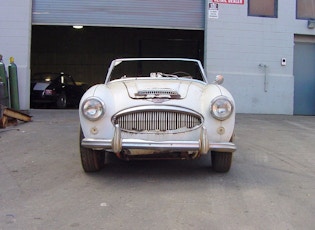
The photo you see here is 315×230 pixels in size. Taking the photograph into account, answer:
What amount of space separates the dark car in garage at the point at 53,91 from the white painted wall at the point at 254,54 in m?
5.64

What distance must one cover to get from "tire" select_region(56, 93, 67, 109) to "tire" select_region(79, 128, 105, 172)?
1021 cm

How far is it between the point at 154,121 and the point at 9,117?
526 centimetres

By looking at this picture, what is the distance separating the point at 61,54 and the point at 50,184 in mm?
19057

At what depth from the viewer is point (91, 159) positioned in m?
5.22

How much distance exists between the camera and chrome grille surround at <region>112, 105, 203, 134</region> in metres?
4.89

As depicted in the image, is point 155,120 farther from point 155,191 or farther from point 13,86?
point 13,86

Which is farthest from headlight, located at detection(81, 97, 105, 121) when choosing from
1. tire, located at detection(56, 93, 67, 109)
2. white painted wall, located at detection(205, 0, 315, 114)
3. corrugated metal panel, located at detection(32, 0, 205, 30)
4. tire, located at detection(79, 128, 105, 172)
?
tire, located at detection(56, 93, 67, 109)

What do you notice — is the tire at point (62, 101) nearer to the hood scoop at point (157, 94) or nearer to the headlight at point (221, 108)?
the hood scoop at point (157, 94)

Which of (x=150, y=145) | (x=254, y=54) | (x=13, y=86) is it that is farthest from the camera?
(x=254, y=54)

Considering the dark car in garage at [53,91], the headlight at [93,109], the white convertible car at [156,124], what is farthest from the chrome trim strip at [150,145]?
the dark car in garage at [53,91]

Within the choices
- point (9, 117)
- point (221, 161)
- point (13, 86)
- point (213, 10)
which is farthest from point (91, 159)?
point (213, 10)

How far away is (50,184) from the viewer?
5082mm

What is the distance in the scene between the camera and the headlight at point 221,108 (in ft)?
16.3

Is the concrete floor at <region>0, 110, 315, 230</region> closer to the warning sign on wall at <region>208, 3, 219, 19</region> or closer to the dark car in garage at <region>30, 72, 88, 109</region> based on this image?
the warning sign on wall at <region>208, 3, 219, 19</region>
